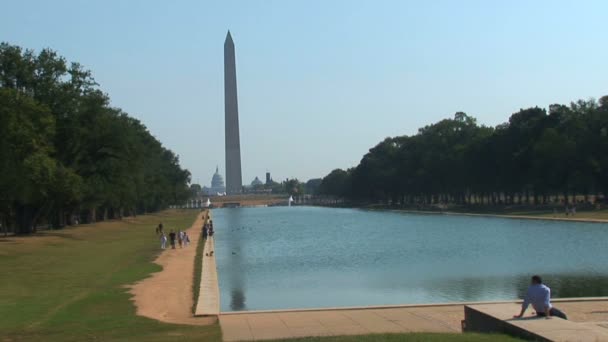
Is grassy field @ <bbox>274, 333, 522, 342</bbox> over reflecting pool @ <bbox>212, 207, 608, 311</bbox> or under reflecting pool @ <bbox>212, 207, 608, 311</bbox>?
over

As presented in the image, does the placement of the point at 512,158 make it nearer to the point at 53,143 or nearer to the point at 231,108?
the point at 53,143

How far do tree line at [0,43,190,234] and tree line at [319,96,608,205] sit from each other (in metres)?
44.9

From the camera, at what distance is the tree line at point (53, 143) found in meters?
41.3

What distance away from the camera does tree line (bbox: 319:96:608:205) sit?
8081 cm

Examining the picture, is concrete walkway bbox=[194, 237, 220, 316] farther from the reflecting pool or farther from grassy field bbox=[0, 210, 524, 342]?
→ grassy field bbox=[0, 210, 524, 342]

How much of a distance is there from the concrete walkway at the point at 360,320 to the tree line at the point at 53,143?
27003mm

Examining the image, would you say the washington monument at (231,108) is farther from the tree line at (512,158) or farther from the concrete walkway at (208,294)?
the concrete walkway at (208,294)

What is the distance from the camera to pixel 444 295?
77.0ft

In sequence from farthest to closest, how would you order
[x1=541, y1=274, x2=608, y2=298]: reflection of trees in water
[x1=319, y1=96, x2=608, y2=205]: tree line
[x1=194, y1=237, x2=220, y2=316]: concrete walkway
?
1. [x1=319, y1=96, x2=608, y2=205]: tree line
2. [x1=541, y1=274, x2=608, y2=298]: reflection of trees in water
3. [x1=194, y1=237, x2=220, y2=316]: concrete walkway

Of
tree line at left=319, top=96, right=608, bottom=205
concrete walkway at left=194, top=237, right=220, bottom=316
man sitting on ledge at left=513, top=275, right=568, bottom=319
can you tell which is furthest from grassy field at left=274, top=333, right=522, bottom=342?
tree line at left=319, top=96, right=608, bottom=205

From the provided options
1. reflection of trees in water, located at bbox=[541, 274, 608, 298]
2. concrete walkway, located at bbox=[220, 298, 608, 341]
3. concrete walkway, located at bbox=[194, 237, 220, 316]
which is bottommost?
reflection of trees in water, located at bbox=[541, 274, 608, 298]

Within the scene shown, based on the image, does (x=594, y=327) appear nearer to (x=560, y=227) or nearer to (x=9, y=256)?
(x=9, y=256)

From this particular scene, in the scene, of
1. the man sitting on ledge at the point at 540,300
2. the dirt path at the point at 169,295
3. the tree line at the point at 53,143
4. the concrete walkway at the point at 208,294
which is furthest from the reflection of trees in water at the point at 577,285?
the tree line at the point at 53,143

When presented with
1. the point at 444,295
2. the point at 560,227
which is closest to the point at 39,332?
the point at 444,295
